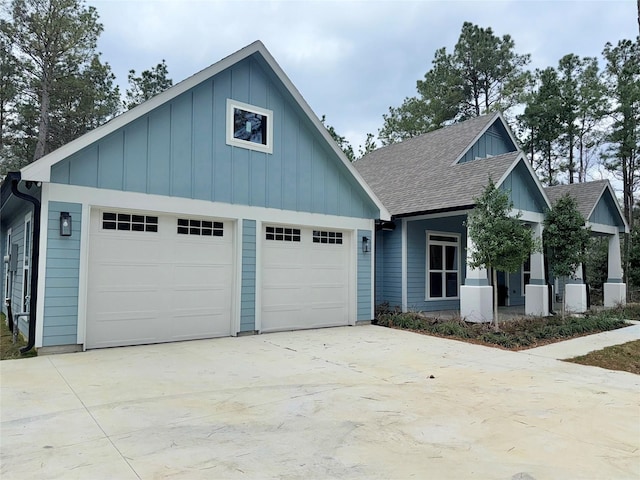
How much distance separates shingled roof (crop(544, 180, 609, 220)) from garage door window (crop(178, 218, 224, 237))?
1027 cm

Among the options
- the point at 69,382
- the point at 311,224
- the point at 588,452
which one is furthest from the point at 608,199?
the point at 69,382

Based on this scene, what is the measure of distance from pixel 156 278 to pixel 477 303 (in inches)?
270

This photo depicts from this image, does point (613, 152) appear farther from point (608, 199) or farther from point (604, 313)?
point (604, 313)

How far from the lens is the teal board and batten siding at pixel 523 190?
1087 centimetres

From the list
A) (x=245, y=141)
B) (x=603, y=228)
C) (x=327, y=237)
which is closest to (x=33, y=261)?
(x=245, y=141)

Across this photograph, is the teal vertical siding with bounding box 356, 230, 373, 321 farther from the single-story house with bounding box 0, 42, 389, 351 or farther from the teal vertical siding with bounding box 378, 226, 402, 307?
the teal vertical siding with bounding box 378, 226, 402, 307

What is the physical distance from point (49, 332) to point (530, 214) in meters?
10.9

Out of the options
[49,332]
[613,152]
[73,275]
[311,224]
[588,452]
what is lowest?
[588,452]

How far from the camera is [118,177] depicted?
23.5 ft

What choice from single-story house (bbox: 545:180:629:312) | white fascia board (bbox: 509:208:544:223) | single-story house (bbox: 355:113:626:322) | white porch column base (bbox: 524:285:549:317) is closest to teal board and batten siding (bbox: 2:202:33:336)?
single-story house (bbox: 355:113:626:322)

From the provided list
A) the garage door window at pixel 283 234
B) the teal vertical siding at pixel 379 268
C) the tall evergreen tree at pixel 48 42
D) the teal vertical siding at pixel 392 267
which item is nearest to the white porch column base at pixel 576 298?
the teal vertical siding at pixel 392 267

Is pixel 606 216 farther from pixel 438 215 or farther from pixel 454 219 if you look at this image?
pixel 438 215

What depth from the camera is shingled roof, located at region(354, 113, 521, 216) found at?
10.6 meters

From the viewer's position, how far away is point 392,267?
12164 mm
